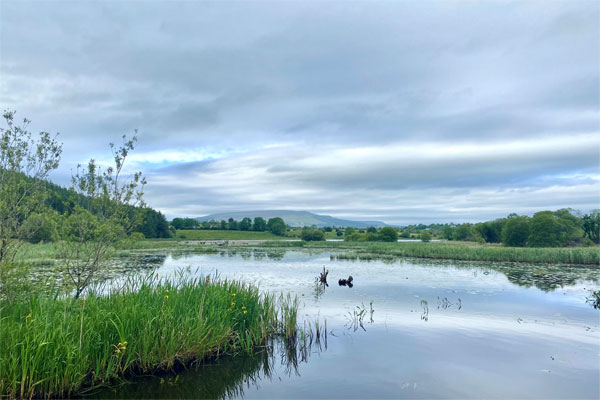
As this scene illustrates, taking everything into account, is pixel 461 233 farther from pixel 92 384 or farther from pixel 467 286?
pixel 92 384

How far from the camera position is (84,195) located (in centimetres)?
1042

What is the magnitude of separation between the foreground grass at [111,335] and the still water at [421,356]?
504 mm

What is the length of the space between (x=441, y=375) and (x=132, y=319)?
704 cm

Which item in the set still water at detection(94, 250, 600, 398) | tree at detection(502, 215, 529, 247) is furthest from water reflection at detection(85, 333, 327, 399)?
tree at detection(502, 215, 529, 247)

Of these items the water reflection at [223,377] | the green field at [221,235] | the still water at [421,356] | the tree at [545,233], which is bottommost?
the still water at [421,356]

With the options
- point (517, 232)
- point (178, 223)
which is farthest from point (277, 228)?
point (517, 232)

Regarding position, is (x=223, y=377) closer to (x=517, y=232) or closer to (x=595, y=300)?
(x=595, y=300)

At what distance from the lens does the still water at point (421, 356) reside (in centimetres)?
745

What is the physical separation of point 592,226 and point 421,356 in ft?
231

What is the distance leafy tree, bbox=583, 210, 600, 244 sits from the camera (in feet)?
194

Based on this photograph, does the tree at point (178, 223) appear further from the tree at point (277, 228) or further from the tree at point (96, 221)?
the tree at point (96, 221)

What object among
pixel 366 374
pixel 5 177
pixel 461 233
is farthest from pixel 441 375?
pixel 461 233

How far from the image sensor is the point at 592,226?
61.6 metres

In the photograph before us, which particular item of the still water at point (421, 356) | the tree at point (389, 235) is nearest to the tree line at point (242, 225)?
the tree at point (389, 235)
